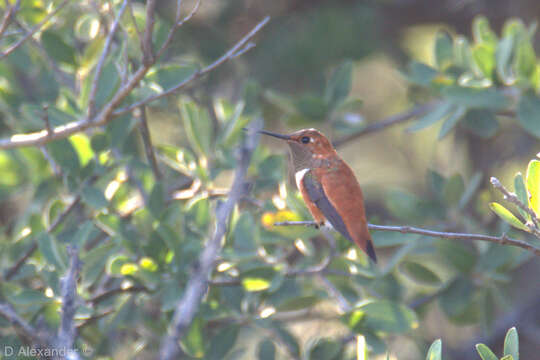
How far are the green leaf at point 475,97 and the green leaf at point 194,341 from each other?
1.66 metres

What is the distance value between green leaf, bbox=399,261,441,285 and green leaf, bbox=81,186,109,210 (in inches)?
62.0

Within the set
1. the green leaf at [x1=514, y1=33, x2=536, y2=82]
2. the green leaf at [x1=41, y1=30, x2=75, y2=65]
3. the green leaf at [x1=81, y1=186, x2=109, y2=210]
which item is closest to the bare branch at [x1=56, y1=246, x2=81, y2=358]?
the green leaf at [x1=81, y1=186, x2=109, y2=210]

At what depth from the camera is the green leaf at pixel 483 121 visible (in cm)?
364

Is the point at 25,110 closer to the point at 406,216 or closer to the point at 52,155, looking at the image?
the point at 52,155

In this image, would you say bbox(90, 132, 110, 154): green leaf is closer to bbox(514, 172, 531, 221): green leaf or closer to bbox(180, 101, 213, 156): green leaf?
bbox(180, 101, 213, 156): green leaf

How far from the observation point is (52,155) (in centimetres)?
297

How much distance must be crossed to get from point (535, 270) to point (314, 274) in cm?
273

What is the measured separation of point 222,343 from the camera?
3008 millimetres

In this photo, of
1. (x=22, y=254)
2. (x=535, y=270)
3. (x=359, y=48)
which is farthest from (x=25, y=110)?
(x=535, y=270)

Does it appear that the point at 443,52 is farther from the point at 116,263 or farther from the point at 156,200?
the point at 116,263

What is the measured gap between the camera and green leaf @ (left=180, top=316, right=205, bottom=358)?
2834 millimetres

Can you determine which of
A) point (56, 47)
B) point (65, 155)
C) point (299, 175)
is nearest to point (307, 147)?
point (299, 175)

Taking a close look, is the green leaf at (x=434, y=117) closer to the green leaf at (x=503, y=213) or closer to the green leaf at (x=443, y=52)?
the green leaf at (x=443, y=52)

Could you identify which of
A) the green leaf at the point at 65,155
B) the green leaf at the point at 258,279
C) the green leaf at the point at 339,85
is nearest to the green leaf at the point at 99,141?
the green leaf at the point at 65,155
